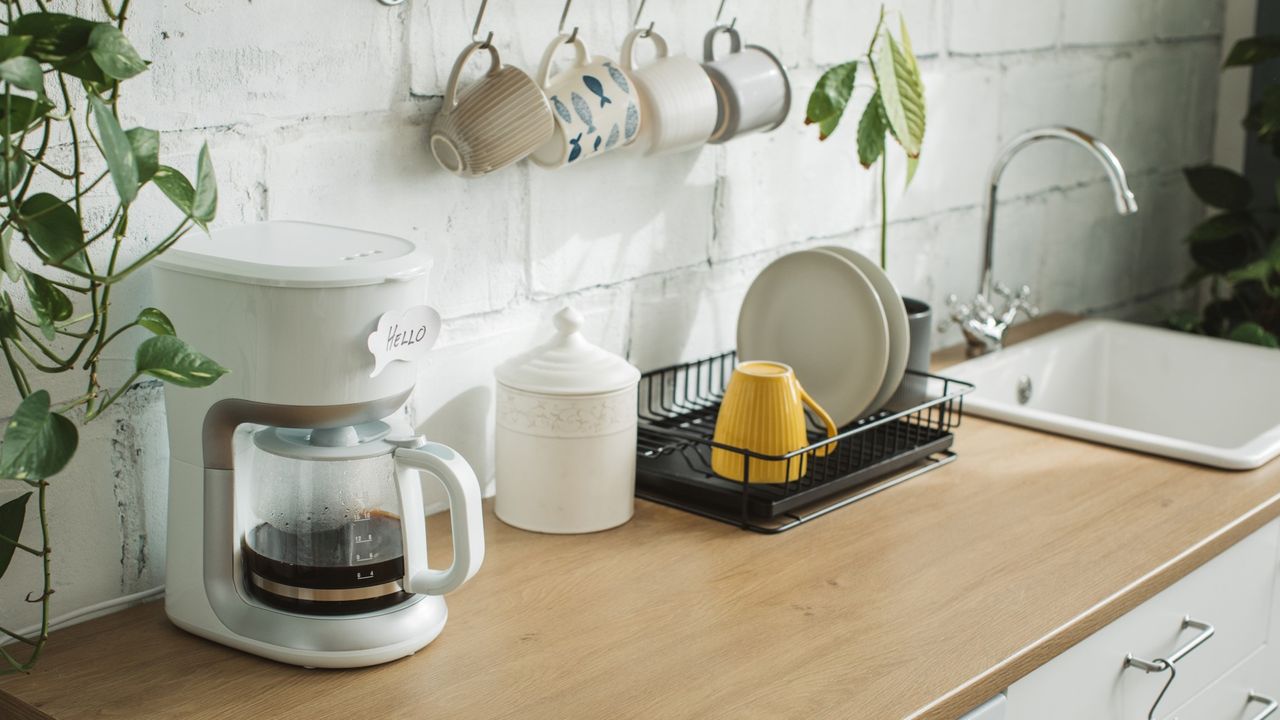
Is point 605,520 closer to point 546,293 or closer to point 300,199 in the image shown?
point 546,293

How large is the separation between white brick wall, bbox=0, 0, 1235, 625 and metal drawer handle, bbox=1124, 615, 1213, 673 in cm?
68

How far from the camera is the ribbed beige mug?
127 centimetres

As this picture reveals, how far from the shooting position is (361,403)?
101 cm

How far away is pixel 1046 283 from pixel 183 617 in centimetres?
174

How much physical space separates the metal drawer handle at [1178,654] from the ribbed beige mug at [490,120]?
797 mm

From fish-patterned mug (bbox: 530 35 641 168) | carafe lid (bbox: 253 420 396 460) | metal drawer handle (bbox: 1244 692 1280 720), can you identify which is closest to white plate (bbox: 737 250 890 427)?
fish-patterned mug (bbox: 530 35 641 168)

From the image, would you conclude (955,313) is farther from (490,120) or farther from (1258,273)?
(490,120)

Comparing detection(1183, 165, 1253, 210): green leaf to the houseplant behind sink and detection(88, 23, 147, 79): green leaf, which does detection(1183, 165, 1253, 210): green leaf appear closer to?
the houseplant behind sink

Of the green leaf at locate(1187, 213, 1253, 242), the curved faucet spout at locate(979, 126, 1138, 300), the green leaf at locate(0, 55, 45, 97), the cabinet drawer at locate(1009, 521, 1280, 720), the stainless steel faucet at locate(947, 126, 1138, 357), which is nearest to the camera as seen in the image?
the green leaf at locate(0, 55, 45, 97)

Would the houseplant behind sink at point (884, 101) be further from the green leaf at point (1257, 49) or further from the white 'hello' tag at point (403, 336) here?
the green leaf at point (1257, 49)

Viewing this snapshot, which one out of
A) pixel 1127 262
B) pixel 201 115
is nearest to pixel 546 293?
pixel 201 115

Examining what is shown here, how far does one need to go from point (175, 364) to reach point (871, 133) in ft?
3.42

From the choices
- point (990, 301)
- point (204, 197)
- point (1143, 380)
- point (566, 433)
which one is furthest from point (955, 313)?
point (204, 197)

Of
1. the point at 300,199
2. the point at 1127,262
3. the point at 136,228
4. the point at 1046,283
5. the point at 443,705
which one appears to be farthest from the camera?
the point at 1127,262
